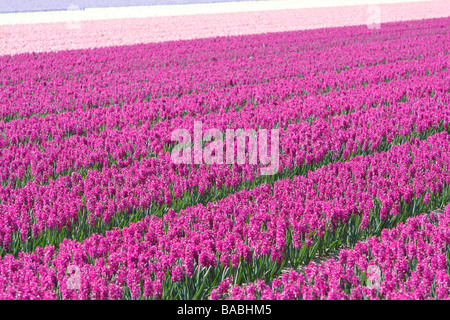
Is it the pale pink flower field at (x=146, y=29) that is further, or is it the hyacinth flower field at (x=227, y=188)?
the pale pink flower field at (x=146, y=29)

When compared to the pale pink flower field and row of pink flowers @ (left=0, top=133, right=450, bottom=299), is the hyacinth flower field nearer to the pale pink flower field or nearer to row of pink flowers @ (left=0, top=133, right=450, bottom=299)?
row of pink flowers @ (left=0, top=133, right=450, bottom=299)

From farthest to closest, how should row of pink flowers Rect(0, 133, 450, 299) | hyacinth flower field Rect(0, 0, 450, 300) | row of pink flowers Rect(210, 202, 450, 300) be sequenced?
1. hyacinth flower field Rect(0, 0, 450, 300)
2. row of pink flowers Rect(0, 133, 450, 299)
3. row of pink flowers Rect(210, 202, 450, 300)

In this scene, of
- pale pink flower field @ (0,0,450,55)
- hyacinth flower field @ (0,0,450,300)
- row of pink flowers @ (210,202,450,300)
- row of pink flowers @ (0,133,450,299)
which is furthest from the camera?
pale pink flower field @ (0,0,450,55)

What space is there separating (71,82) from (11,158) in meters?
7.41

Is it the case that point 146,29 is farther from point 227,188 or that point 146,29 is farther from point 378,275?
point 378,275

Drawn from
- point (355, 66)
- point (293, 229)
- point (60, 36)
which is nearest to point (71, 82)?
point (355, 66)

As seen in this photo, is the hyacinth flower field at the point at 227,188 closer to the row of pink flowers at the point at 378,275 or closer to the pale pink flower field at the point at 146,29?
the row of pink flowers at the point at 378,275

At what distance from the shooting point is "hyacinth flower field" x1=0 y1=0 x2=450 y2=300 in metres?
4.14

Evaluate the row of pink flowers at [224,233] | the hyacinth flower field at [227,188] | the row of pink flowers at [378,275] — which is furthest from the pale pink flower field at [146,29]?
the row of pink flowers at [378,275]

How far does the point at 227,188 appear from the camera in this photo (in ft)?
21.7

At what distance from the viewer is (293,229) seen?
5059 millimetres

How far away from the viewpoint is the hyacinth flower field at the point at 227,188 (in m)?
4.14

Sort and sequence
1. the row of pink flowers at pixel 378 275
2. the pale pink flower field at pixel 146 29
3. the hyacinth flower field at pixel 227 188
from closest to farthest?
the row of pink flowers at pixel 378 275 < the hyacinth flower field at pixel 227 188 < the pale pink flower field at pixel 146 29

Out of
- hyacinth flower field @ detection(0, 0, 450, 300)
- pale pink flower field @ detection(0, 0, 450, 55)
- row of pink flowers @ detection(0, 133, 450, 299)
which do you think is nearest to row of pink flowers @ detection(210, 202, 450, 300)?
hyacinth flower field @ detection(0, 0, 450, 300)
